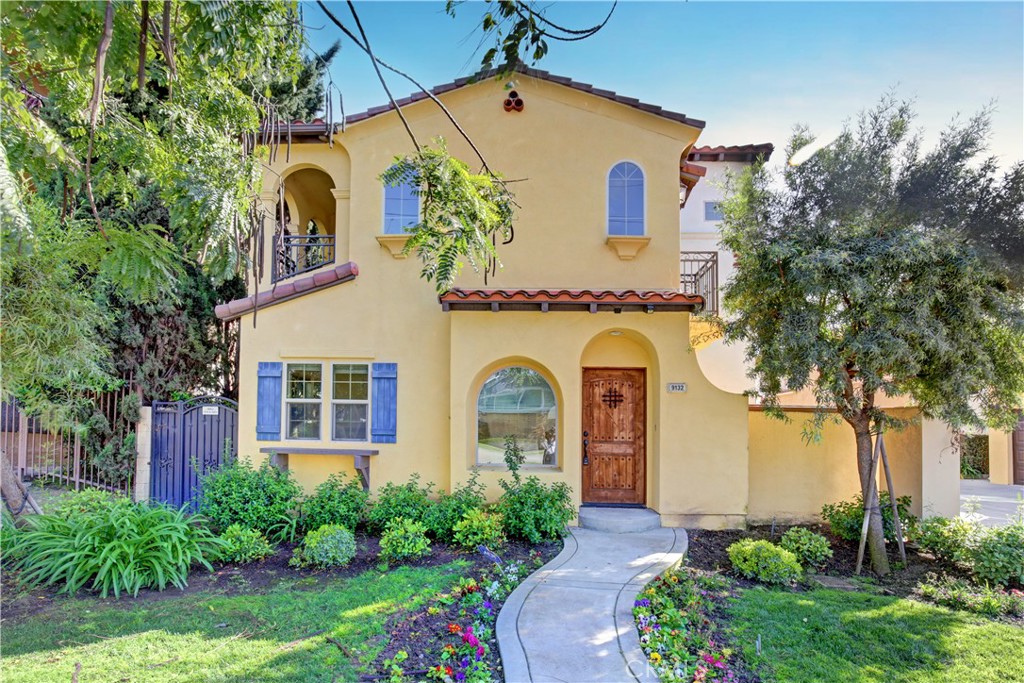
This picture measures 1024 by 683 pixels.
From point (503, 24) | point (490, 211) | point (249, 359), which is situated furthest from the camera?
point (249, 359)

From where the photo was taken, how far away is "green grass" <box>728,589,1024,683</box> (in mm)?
4719

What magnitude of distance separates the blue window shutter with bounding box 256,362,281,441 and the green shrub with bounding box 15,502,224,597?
2506mm

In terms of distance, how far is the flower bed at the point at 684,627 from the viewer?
4.59m

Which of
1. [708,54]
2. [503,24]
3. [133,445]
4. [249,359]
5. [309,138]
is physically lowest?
[133,445]

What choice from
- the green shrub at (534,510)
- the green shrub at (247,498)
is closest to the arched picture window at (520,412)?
the green shrub at (534,510)

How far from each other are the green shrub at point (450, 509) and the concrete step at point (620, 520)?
6.20 feet

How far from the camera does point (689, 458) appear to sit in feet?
29.6

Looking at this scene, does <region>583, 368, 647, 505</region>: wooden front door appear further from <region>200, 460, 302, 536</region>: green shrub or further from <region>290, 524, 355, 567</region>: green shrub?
<region>200, 460, 302, 536</region>: green shrub

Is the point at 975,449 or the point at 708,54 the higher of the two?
the point at 708,54

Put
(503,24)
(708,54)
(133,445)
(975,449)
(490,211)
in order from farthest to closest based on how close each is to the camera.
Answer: (975,449)
(133,445)
(708,54)
(490,211)
(503,24)

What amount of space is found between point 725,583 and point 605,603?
204 centimetres

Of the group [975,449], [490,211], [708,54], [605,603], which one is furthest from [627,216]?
A: [975,449]

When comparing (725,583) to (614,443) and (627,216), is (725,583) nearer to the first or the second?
(614,443)

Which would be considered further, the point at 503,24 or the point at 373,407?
the point at 373,407
